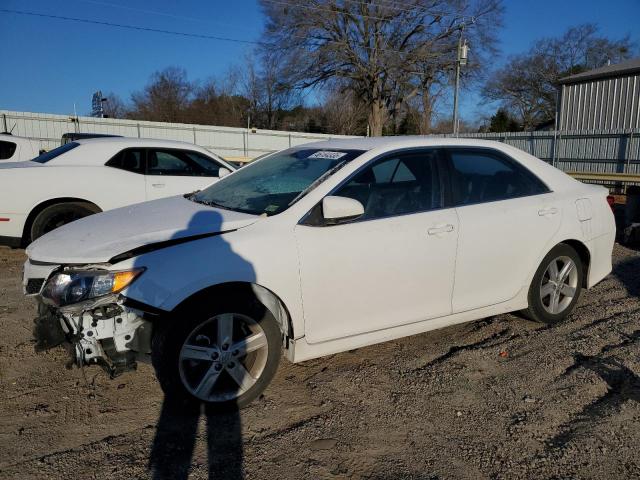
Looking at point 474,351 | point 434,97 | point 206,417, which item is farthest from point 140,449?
point 434,97

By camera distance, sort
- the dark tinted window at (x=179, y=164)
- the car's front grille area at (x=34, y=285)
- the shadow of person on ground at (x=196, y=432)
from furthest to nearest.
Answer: the dark tinted window at (x=179, y=164)
the car's front grille area at (x=34, y=285)
the shadow of person on ground at (x=196, y=432)

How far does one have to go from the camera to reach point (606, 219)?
472 cm

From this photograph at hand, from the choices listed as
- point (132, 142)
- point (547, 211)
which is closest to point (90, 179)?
point (132, 142)

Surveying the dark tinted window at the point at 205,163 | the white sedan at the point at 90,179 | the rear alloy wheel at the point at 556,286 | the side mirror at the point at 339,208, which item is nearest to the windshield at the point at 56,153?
the white sedan at the point at 90,179

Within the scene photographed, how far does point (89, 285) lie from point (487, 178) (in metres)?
2.99

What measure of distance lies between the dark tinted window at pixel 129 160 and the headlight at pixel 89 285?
4.56 metres

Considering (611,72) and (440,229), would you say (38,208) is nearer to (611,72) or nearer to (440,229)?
(440,229)

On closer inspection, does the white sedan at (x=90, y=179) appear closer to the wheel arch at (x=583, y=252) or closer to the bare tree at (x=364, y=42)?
the wheel arch at (x=583, y=252)

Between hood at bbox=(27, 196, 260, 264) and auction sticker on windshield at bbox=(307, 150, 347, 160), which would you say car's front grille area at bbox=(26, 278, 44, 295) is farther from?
auction sticker on windshield at bbox=(307, 150, 347, 160)

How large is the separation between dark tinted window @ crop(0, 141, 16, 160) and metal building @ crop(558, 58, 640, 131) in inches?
884

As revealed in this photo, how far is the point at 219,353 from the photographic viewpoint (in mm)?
2994

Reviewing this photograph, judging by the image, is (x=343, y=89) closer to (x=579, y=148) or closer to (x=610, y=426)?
(x=579, y=148)

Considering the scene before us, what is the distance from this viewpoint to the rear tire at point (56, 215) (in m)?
6.32

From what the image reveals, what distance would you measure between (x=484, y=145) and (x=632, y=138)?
18078mm
